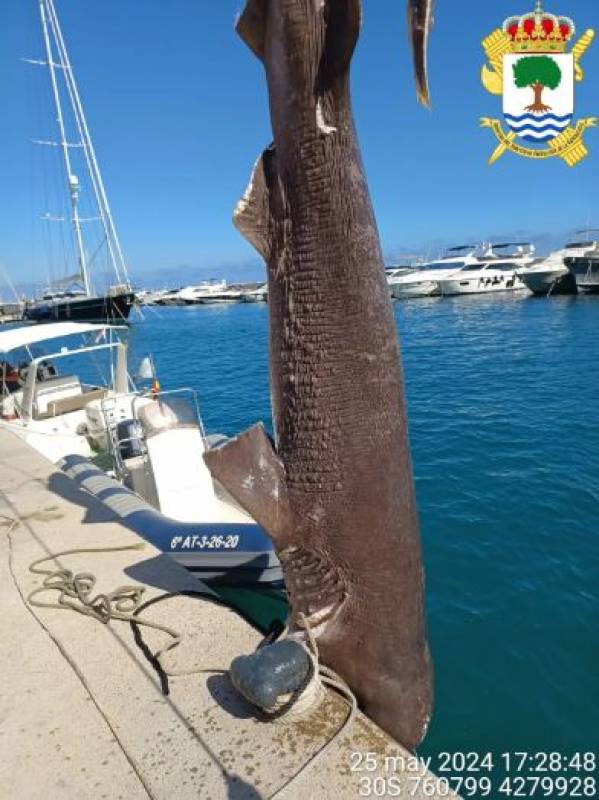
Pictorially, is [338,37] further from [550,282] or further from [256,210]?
[550,282]

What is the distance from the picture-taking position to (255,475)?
2.50 meters

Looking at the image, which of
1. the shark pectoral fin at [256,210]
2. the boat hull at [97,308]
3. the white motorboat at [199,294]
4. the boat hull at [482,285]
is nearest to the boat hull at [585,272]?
the boat hull at [482,285]

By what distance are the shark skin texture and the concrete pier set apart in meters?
0.42

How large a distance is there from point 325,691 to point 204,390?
19.1m

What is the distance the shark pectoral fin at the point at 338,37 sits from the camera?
6.13 feet

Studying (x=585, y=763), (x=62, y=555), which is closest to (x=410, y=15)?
(x=62, y=555)

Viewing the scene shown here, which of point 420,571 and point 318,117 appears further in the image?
point 420,571

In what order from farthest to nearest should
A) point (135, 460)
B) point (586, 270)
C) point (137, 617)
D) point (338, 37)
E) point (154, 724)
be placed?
point (586, 270)
point (135, 460)
point (137, 617)
point (154, 724)
point (338, 37)

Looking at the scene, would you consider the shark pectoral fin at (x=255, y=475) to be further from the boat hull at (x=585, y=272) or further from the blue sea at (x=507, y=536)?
the boat hull at (x=585, y=272)

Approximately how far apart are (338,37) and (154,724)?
129 inches

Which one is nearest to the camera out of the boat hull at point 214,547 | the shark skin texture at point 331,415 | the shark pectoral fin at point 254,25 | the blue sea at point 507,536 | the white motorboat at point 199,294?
the shark pectoral fin at point 254,25

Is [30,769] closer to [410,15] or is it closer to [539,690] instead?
[410,15]

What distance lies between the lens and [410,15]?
1.79 meters

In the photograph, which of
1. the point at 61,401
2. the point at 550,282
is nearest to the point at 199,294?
the point at 550,282
